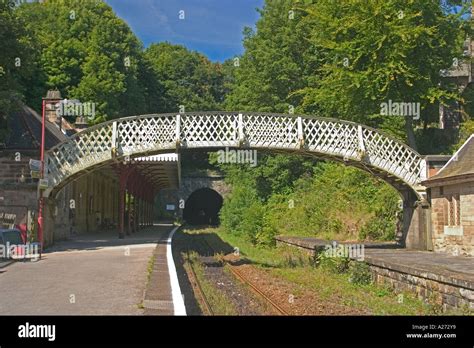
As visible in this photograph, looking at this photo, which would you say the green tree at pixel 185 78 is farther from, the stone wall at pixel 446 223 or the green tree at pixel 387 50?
the stone wall at pixel 446 223

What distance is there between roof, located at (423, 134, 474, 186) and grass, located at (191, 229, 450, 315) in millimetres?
3975

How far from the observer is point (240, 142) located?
59.6 ft

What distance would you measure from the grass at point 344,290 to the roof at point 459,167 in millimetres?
3975

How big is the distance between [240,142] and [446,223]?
676cm

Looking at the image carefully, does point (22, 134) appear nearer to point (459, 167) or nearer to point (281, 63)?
point (459, 167)

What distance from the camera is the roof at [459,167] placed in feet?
49.6

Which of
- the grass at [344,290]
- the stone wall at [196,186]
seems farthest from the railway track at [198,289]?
the stone wall at [196,186]

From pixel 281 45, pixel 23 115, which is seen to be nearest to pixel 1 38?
pixel 23 115

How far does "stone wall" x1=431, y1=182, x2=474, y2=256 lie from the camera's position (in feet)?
48.5

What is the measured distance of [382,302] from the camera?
37.7ft

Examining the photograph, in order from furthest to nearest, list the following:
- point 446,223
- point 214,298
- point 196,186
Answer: point 196,186 → point 446,223 → point 214,298
